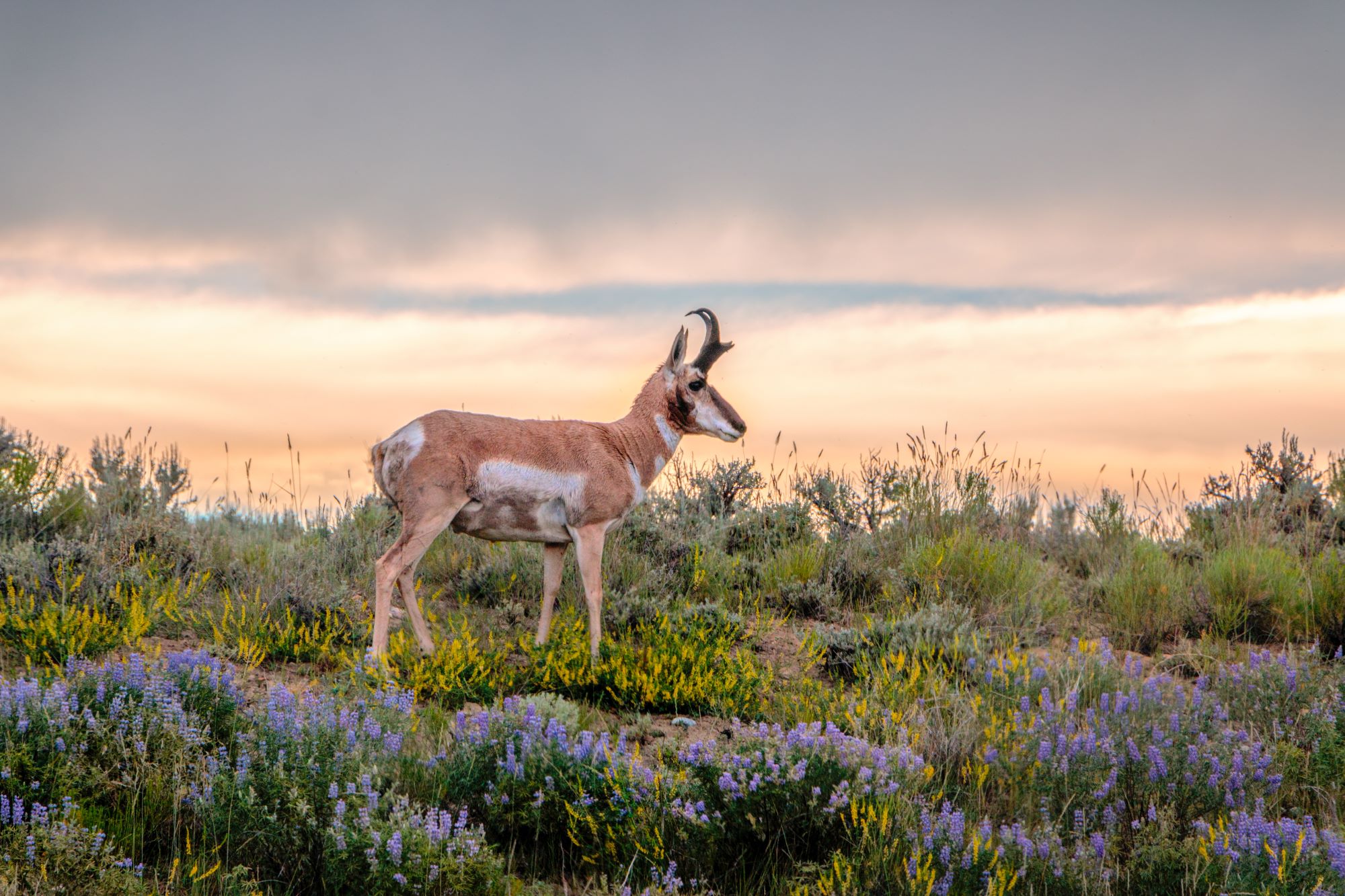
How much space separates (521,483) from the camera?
30.1 feet

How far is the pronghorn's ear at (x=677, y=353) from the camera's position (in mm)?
9852

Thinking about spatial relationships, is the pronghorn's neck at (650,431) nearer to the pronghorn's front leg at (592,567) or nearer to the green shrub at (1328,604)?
the pronghorn's front leg at (592,567)

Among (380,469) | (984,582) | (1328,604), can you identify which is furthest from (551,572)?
(1328,604)

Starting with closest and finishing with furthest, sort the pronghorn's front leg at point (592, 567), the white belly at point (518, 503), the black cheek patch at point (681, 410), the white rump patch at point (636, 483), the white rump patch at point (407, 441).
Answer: the white rump patch at point (407, 441), the white belly at point (518, 503), the pronghorn's front leg at point (592, 567), the white rump patch at point (636, 483), the black cheek patch at point (681, 410)

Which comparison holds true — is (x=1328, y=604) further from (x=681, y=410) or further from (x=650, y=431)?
(x=650, y=431)

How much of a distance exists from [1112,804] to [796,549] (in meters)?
6.14

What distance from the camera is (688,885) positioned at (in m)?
5.44

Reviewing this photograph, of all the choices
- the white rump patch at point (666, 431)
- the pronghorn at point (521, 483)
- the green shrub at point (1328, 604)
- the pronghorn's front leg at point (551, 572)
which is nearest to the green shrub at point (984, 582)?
the green shrub at point (1328, 604)

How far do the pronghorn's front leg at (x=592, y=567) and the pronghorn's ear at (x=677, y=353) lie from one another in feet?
5.67

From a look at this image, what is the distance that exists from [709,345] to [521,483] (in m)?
2.25

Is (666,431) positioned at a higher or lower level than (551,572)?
higher

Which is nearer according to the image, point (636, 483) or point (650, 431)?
point (636, 483)

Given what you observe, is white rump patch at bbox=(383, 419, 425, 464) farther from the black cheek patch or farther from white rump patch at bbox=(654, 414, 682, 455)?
the black cheek patch

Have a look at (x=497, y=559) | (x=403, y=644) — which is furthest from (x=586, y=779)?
(x=497, y=559)
